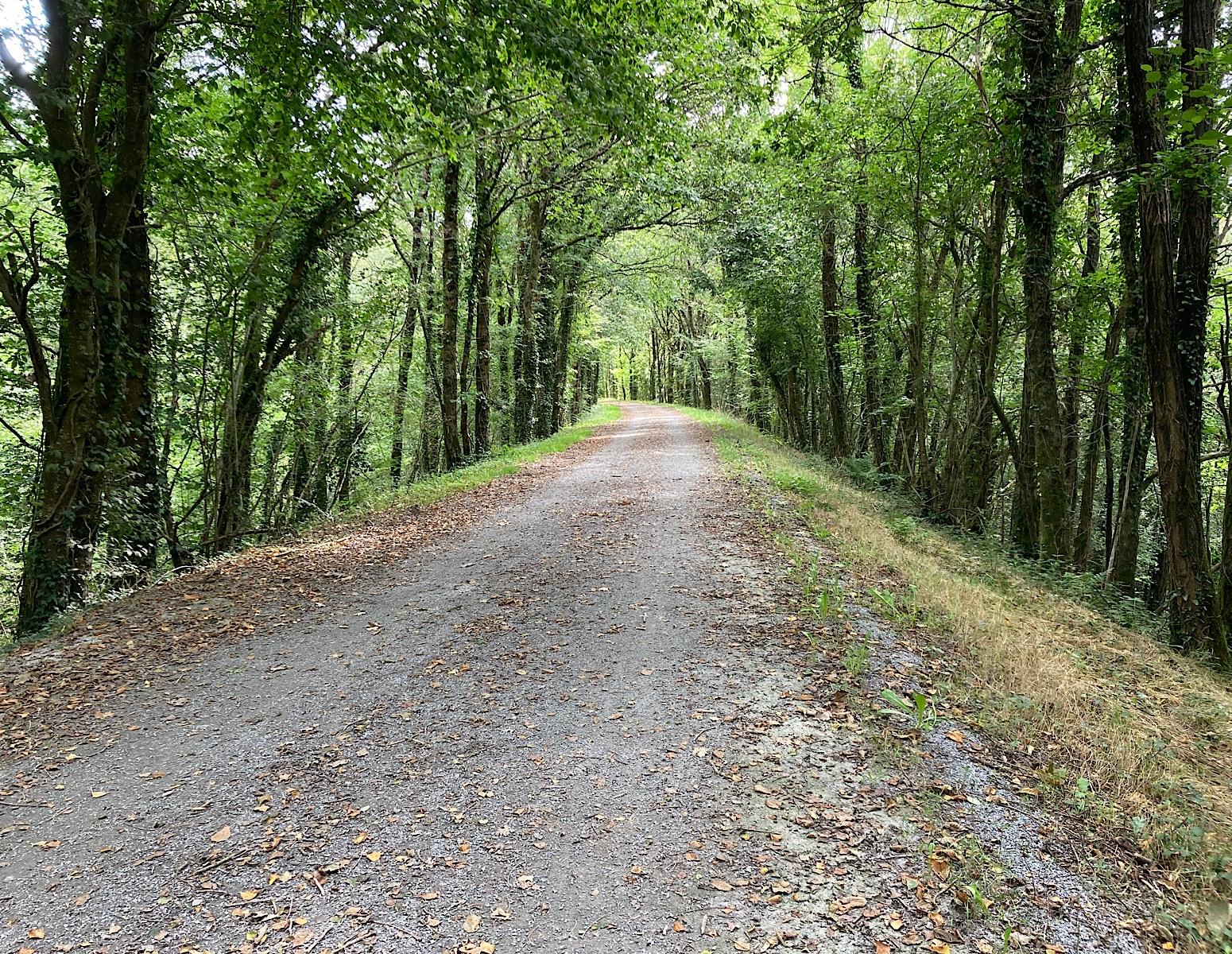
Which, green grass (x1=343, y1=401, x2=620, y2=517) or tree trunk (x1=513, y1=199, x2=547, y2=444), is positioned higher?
tree trunk (x1=513, y1=199, x2=547, y2=444)

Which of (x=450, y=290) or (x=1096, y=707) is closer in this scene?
(x=1096, y=707)

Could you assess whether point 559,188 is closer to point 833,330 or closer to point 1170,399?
point 833,330

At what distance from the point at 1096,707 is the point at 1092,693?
23 centimetres

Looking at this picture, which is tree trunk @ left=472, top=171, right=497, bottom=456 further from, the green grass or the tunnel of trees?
the green grass

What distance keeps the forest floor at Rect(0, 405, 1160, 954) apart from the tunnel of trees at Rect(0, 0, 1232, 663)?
131 inches

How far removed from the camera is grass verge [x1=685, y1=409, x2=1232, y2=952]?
316cm

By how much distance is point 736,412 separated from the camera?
42.1 meters

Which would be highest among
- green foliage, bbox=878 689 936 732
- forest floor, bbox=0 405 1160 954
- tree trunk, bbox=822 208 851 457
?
tree trunk, bbox=822 208 851 457

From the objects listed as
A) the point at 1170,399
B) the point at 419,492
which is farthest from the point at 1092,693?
the point at 419,492

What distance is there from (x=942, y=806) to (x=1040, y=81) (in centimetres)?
1013

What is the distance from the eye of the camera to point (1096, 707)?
474 cm

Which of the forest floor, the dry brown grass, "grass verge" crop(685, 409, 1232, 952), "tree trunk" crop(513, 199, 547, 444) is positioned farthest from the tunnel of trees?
the forest floor

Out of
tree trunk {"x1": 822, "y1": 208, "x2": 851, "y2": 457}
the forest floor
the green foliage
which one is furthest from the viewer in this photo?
tree trunk {"x1": 822, "y1": 208, "x2": 851, "y2": 457}

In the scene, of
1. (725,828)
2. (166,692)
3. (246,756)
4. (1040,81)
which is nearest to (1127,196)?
(1040,81)
